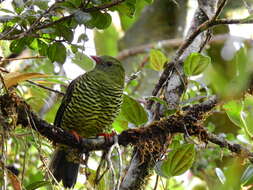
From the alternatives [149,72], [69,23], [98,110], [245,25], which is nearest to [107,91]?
[98,110]

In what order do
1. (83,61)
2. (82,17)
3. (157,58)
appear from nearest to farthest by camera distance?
(82,17)
(83,61)
(157,58)

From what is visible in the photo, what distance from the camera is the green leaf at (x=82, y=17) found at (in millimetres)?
1438

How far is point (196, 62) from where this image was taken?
183cm

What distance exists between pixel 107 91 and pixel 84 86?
0.52 ft

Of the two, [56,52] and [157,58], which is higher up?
[56,52]

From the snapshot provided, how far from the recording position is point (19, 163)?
11.6 feet

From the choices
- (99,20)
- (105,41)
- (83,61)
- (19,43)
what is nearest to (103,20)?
(99,20)

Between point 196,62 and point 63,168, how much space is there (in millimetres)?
1230

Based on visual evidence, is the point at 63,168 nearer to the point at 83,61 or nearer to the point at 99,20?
the point at 83,61

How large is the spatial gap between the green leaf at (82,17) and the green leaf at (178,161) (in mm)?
604

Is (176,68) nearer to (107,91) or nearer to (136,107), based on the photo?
(136,107)

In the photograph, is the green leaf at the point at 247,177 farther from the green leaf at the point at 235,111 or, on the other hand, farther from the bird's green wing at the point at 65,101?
the bird's green wing at the point at 65,101

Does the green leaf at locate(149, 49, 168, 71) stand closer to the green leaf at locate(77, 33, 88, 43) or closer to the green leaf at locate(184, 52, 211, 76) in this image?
the green leaf at locate(184, 52, 211, 76)

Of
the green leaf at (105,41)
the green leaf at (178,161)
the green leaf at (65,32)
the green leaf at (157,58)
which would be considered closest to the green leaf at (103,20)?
the green leaf at (65,32)
